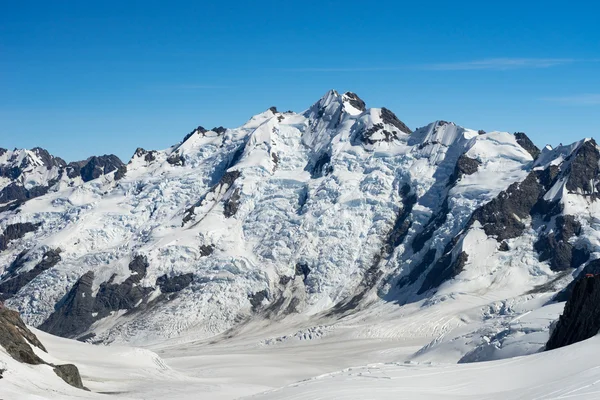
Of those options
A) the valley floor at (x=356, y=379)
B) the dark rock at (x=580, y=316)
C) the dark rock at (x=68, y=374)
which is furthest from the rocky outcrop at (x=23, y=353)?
the dark rock at (x=580, y=316)

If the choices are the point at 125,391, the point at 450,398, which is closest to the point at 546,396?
the point at 450,398

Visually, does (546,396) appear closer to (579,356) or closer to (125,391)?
(579,356)

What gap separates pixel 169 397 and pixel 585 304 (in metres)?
47.0

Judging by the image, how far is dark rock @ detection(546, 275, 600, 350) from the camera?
73438 millimetres

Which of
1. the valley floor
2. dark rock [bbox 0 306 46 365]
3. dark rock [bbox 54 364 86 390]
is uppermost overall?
dark rock [bbox 0 306 46 365]

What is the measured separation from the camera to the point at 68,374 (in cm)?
A: 8156

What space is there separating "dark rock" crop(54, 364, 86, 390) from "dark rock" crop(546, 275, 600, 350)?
5142 centimetres

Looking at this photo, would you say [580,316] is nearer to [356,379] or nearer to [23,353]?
[356,379]

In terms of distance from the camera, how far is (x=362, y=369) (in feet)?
208

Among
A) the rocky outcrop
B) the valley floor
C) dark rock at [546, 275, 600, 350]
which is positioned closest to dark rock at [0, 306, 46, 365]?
the rocky outcrop

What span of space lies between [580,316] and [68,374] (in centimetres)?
5460

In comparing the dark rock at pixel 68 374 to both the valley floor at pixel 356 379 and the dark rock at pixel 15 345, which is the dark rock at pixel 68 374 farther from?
the dark rock at pixel 15 345

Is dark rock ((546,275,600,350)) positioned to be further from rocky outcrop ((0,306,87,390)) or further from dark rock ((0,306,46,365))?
dark rock ((0,306,46,365))

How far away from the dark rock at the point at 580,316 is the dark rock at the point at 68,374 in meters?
51.4
